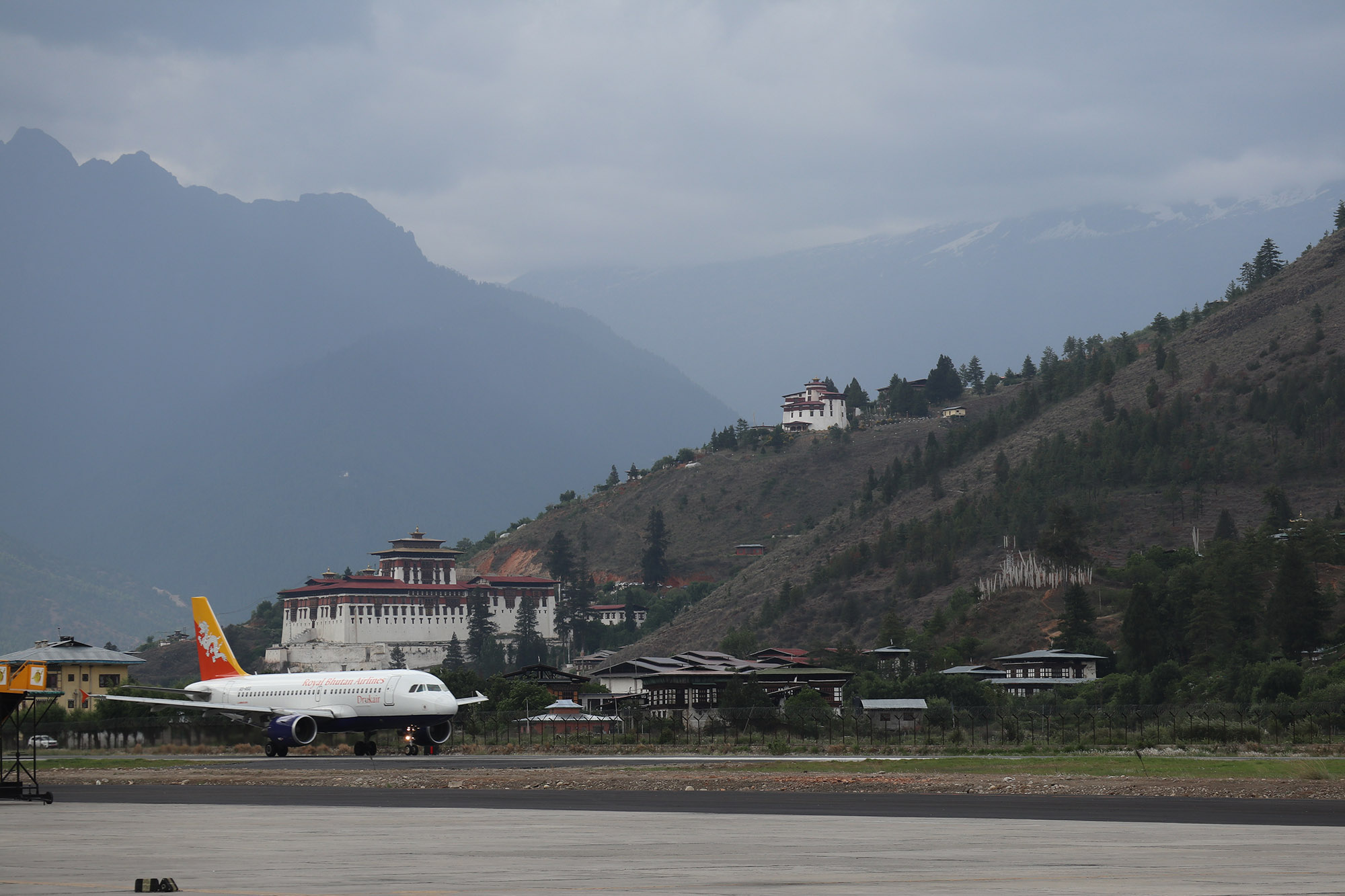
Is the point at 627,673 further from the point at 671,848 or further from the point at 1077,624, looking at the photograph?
the point at 671,848

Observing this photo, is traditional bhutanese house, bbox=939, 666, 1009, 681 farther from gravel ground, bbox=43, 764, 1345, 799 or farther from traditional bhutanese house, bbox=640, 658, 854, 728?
gravel ground, bbox=43, 764, 1345, 799

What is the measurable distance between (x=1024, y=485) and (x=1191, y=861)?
595 feet

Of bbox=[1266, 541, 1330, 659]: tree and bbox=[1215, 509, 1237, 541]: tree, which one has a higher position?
bbox=[1215, 509, 1237, 541]: tree

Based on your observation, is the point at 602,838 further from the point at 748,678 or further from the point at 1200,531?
the point at 1200,531

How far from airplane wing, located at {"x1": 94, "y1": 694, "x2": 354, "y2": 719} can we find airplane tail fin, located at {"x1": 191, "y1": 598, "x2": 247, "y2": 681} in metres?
2.68

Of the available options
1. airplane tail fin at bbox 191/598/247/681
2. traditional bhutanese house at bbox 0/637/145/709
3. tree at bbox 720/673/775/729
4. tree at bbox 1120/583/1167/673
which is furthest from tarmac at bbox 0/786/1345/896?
traditional bhutanese house at bbox 0/637/145/709

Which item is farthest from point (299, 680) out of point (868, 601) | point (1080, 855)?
point (868, 601)

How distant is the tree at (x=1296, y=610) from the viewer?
11869 centimetres

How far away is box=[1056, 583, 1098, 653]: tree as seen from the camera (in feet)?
462

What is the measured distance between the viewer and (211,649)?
78.0 meters

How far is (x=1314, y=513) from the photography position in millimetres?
166375

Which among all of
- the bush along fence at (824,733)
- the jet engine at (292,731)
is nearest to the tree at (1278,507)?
the bush along fence at (824,733)

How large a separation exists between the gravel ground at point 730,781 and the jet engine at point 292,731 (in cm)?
1248

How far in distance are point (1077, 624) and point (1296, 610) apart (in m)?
26.2
